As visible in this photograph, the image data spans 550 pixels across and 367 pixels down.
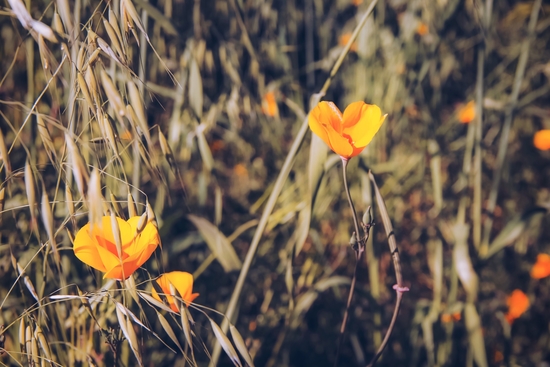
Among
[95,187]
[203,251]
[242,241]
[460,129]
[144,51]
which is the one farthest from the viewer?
[460,129]

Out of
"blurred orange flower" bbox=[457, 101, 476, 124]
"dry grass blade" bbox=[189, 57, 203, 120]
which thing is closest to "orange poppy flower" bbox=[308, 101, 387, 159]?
"dry grass blade" bbox=[189, 57, 203, 120]

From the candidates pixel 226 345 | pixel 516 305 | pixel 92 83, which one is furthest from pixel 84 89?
pixel 516 305

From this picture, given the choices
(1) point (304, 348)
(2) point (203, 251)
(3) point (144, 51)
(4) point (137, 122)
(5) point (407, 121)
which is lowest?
(1) point (304, 348)

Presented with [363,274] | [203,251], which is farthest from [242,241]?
[363,274]

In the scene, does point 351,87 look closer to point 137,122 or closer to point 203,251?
point 203,251

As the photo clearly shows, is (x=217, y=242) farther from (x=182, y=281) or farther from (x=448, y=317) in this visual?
(x=448, y=317)

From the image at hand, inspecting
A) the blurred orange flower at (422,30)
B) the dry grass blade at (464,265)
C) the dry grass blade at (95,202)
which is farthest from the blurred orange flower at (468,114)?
the dry grass blade at (95,202)

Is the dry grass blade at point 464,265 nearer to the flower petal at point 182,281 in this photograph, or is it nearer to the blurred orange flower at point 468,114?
the blurred orange flower at point 468,114
